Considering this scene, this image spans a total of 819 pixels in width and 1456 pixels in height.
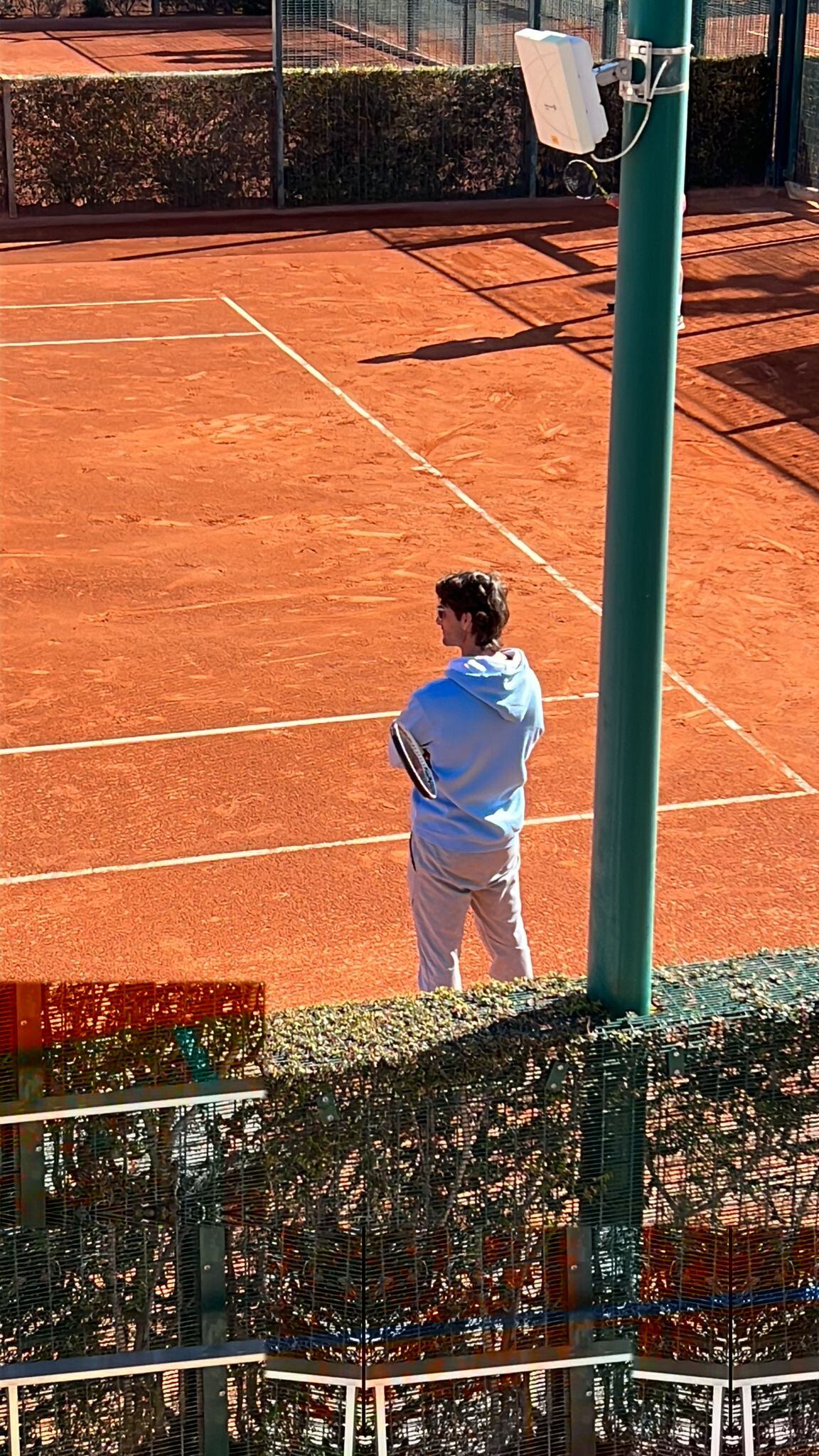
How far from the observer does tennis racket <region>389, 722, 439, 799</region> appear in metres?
6.57

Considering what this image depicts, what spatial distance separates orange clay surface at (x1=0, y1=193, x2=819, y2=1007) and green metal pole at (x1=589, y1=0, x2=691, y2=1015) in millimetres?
3064

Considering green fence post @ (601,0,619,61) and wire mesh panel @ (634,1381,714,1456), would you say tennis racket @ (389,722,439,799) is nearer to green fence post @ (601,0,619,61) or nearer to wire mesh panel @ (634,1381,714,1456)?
wire mesh panel @ (634,1381,714,1456)

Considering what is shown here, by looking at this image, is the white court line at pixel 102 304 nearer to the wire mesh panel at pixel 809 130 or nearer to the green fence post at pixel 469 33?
the green fence post at pixel 469 33

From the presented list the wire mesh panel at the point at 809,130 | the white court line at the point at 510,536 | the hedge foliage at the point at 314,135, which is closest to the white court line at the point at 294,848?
the white court line at the point at 510,536

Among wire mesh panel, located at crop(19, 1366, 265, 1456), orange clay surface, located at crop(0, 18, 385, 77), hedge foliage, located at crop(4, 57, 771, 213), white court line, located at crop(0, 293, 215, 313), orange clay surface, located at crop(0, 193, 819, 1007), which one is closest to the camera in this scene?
wire mesh panel, located at crop(19, 1366, 265, 1456)

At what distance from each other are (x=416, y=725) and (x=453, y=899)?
65 cm

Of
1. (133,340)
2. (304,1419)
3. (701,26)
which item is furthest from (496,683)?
(701,26)

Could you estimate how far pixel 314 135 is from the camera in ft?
82.2

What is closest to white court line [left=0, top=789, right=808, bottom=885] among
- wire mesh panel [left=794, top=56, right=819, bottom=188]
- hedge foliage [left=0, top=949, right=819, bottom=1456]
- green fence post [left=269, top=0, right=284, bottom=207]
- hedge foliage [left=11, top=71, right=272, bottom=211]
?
hedge foliage [left=0, top=949, right=819, bottom=1456]

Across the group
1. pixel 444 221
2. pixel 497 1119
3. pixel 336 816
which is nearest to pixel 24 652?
pixel 336 816

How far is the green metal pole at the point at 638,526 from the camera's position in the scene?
497 cm

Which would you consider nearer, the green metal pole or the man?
the green metal pole

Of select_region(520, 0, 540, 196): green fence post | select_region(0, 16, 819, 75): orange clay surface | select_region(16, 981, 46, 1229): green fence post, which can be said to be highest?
select_region(0, 16, 819, 75): orange clay surface

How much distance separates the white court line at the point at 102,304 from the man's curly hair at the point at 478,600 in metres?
14.6
